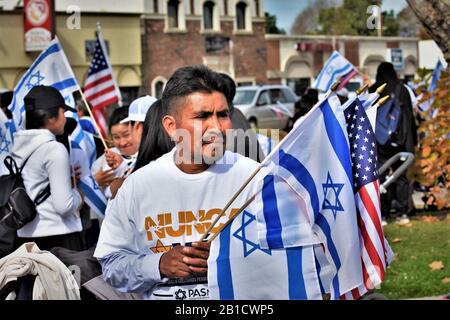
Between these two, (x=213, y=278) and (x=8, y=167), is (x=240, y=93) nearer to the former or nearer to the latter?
(x=8, y=167)

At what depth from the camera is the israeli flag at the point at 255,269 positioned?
3131mm

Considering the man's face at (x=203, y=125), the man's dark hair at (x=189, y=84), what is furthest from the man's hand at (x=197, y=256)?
the man's dark hair at (x=189, y=84)

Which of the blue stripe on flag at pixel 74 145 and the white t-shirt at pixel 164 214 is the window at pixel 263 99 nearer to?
the blue stripe on flag at pixel 74 145

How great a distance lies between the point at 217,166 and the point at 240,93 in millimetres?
22262

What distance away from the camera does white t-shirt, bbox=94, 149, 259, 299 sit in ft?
10.5

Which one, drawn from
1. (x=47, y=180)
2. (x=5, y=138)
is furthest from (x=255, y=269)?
(x=5, y=138)

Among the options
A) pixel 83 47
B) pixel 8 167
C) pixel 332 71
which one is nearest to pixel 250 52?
pixel 83 47

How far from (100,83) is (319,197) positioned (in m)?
6.63

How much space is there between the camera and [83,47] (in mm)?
14312

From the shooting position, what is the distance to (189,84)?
3236 millimetres

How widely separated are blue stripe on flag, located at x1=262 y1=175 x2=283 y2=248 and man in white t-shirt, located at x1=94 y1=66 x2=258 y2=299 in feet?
0.32

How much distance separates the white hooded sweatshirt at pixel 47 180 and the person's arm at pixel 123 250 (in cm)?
170

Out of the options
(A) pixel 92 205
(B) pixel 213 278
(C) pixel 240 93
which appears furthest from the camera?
(C) pixel 240 93
